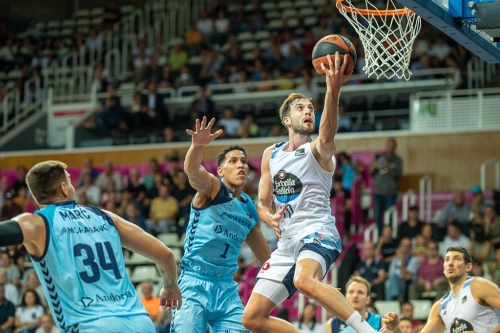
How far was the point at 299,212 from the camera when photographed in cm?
754

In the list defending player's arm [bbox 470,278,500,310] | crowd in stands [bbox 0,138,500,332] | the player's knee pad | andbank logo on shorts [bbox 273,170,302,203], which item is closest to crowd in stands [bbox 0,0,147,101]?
crowd in stands [bbox 0,138,500,332]

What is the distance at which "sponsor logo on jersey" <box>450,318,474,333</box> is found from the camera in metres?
8.84

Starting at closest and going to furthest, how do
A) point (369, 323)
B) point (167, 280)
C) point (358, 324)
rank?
1. point (167, 280)
2. point (358, 324)
3. point (369, 323)

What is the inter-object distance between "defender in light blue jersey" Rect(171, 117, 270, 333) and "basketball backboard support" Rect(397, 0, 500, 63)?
2.22m

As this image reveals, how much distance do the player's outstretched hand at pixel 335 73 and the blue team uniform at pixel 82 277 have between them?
7.74 feet

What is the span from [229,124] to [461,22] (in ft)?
39.7

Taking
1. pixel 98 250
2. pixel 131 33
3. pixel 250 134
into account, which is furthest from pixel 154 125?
pixel 98 250

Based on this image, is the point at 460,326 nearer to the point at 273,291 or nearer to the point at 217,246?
the point at 273,291

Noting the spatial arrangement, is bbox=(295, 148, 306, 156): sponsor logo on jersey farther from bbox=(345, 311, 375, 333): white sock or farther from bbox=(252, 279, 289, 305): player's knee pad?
bbox=(345, 311, 375, 333): white sock

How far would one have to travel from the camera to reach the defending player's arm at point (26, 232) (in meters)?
4.91

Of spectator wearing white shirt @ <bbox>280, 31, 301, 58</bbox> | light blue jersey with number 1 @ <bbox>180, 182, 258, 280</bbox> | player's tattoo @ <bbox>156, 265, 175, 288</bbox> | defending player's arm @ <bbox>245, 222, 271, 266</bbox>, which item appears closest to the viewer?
player's tattoo @ <bbox>156, 265, 175, 288</bbox>

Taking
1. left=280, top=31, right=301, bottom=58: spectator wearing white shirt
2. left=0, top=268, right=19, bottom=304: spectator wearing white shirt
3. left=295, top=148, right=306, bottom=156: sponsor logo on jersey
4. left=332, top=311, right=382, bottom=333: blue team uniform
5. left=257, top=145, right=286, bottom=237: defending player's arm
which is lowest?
left=0, top=268, right=19, bottom=304: spectator wearing white shirt

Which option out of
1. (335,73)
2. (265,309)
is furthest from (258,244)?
(335,73)

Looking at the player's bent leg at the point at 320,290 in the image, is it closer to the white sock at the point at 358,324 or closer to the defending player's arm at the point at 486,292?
the white sock at the point at 358,324
